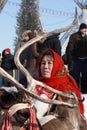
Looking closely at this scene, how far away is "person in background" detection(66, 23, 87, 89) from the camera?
340 inches

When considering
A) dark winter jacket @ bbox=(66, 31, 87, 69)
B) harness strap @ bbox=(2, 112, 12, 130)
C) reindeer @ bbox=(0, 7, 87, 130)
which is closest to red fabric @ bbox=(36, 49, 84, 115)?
reindeer @ bbox=(0, 7, 87, 130)

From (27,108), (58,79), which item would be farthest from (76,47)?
(27,108)

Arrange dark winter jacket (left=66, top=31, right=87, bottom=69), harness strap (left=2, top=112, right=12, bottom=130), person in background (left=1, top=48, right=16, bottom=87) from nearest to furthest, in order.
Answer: harness strap (left=2, top=112, right=12, bottom=130), dark winter jacket (left=66, top=31, right=87, bottom=69), person in background (left=1, top=48, right=16, bottom=87)

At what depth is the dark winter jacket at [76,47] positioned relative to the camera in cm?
860

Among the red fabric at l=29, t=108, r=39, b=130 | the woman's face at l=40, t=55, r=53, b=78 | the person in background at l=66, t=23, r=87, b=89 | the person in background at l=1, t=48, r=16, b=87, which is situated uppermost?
the woman's face at l=40, t=55, r=53, b=78

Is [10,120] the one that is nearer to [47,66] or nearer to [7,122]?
[7,122]

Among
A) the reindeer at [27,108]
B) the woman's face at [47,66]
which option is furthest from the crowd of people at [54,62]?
the reindeer at [27,108]

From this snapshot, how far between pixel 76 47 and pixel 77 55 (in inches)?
6.0

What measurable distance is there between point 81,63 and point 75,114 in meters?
4.62

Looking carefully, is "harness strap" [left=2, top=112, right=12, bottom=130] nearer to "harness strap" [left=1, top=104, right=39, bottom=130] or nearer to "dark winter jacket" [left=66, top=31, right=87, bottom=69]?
"harness strap" [left=1, top=104, right=39, bottom=130]

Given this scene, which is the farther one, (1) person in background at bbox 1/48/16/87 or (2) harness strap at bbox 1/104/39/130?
(1) person in background at bbox 1/48/16/87

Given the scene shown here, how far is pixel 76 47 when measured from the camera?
8719 mm

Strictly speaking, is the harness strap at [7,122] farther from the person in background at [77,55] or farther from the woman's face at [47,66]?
the person in background at [77,55]

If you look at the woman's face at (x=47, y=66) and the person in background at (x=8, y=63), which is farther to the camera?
the person in background at (x=8, y=63)
